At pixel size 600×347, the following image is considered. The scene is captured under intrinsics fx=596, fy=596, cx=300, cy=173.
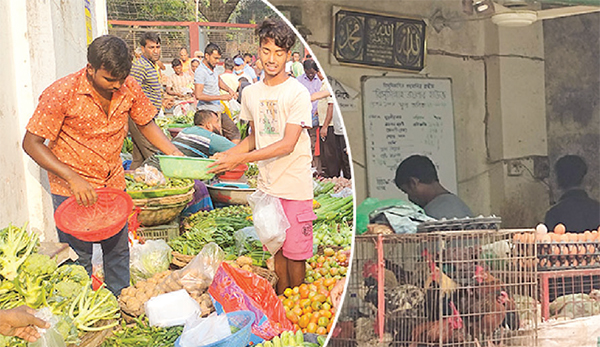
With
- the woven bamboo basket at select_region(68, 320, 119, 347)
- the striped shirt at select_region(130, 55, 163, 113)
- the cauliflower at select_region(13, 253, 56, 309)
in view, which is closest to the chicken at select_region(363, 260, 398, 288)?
the woven bamboo basket at select_region(68, 320, 119, 347)

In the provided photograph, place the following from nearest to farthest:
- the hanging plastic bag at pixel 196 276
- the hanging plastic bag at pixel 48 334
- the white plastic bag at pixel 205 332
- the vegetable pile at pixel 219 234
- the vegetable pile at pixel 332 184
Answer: the hanging plastic bag at pixel 48 334
the white plastic bag at pixel 205 332
the hanging plastic bag at pixel 196 276
the vegetable pile at pixel 219 234
the vegetable pile at pixel 332 184

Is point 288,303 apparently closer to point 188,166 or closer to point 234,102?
point 188,166

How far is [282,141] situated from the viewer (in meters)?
3.37

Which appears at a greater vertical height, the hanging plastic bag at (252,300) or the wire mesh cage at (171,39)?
the wire mesh cage at (171,39)

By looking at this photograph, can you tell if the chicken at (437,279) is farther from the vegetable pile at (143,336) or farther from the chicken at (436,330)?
the vegetable pile at (143,336)

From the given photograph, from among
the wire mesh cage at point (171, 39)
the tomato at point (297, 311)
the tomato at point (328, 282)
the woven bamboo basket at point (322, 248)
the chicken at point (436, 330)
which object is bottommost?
the chicken at point (436, 330)

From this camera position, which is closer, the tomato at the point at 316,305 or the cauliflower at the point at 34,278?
the cauliflower at the point at 34,278

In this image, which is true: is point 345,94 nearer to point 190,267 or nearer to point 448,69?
point 448,69

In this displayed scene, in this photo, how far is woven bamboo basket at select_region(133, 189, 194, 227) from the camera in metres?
4.45

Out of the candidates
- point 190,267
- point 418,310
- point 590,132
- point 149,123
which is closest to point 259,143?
point 149,123

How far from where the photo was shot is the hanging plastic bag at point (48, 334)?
2.38 metres

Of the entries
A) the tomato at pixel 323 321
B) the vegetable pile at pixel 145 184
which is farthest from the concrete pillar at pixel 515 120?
the vegetable pile at pixel 145 184

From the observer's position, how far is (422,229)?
3.94 metres

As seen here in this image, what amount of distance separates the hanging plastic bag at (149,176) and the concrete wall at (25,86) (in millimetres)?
746
